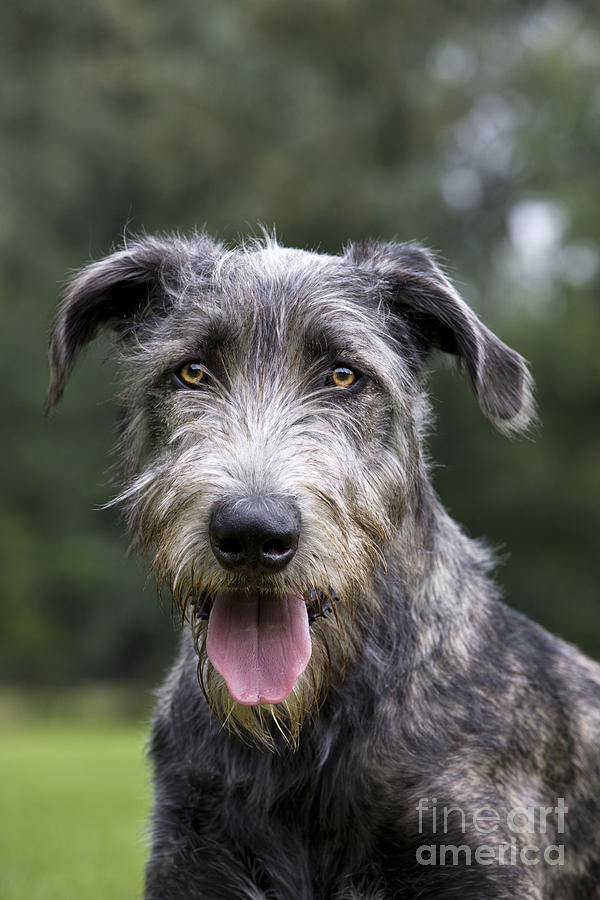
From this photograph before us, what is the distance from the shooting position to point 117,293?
580cm

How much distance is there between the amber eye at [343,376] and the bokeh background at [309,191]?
1095 inches

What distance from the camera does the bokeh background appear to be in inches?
1404

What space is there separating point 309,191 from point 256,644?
1245 inches

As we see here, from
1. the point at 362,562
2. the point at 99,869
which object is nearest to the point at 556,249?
the point at 99,869

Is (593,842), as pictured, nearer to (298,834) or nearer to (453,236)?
(298,834)

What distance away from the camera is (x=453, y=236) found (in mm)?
37375

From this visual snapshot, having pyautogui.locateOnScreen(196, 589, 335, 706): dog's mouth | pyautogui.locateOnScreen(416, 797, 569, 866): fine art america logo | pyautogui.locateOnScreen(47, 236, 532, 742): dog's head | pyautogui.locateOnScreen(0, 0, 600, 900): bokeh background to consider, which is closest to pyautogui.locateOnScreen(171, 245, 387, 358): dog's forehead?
pyautogui.locateOnScreen(47, 236, 532, 742): dog's head

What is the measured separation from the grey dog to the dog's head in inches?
0.4

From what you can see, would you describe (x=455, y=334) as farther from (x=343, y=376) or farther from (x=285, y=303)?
(x=285, y=303)

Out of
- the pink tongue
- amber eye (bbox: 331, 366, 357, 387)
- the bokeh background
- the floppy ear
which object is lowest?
the pink tongue

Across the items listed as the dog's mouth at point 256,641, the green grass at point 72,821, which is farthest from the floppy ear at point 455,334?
the green grass at point 72,821

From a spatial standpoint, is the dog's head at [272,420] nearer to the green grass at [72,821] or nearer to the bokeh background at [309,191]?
the green grass at [72,821]

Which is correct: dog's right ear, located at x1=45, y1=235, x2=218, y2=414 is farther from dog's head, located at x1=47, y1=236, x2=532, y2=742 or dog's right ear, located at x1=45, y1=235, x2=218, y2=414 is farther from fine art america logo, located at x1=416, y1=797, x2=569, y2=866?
fine art america logo, located at x1=416, y1=797, x2=569, y2=866

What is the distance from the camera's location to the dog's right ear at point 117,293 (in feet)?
18.3
